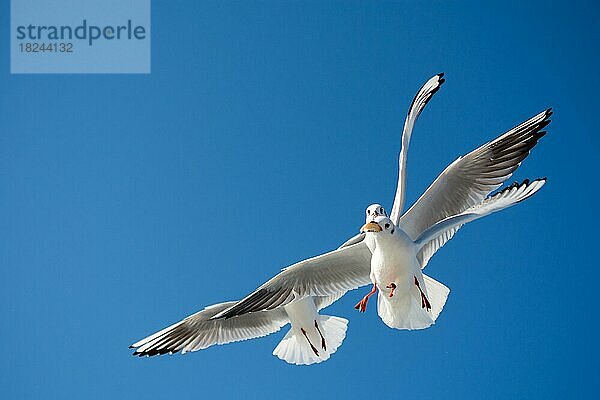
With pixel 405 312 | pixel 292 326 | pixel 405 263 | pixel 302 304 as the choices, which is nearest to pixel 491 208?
pixel 405 263

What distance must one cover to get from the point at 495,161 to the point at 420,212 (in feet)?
0.86

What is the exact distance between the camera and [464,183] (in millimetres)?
2982

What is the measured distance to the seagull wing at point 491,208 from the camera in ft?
8.25

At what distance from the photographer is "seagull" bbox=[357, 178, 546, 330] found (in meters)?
2.54

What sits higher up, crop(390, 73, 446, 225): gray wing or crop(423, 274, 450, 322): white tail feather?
crop(390, 73, 446, 225): gray wing

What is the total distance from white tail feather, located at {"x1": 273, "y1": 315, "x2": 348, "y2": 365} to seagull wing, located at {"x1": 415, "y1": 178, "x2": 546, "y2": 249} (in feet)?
2.68

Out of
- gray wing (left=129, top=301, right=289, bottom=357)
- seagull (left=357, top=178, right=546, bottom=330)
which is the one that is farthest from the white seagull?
seagull (left=357, top=178, right=546, bottom=330)

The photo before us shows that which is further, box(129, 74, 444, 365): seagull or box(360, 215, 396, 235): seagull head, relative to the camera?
box(129, 74, 444, 365): seagull

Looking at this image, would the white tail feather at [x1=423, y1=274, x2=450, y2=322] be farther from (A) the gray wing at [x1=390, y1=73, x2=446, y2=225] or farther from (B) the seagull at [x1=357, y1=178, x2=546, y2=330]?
(A) the gray wing at [x1=390, y1=73, x2=446, y2=225]

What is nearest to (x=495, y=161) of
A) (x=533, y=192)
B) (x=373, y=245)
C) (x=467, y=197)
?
(x=467, y=197)

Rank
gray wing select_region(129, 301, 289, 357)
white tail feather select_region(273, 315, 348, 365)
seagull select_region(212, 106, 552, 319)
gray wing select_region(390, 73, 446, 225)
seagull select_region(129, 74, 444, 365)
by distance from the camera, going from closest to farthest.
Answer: gray wing select_region(390, 73, 446, 225), seagull select_region(212, 106, 552, 319), seagull select_region(129, 74, 444, 365), gray wing select_region(129, 301, 289, 357), white tail feather select_region(273, 315, 348, 365)

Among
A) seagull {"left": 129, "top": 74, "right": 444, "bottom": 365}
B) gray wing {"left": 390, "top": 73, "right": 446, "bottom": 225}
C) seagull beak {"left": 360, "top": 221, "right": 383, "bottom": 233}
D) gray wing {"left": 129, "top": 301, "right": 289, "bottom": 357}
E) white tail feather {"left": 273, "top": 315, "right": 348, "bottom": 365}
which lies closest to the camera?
seagull beak {"left": 360, "top": 221, "right": 383, "bottom": 233}

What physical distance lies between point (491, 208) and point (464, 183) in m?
0.48

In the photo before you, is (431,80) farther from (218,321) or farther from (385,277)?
(218,321)
